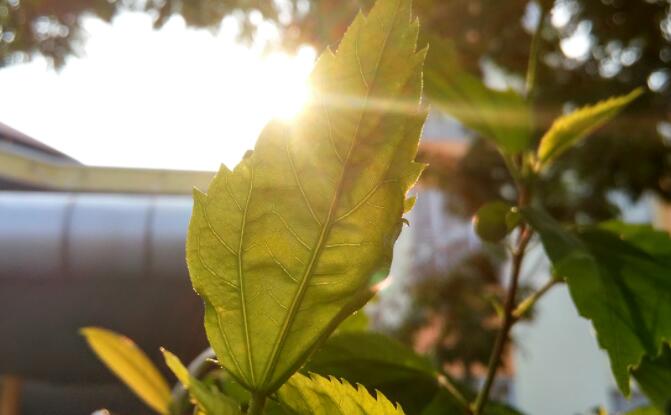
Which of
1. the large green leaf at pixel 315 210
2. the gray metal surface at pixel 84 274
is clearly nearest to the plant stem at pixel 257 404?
the large green leaf at pixel 315 210

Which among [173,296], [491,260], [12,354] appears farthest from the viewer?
[491,260]

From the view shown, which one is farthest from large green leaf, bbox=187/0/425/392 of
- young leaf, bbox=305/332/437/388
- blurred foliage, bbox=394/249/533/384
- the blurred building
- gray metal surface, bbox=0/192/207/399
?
blurred foliage, bbox=394/249/533/384

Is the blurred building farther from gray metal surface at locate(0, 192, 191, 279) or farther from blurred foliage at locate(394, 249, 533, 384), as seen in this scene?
blurred foliage at locate(394, 249, 533, 384)

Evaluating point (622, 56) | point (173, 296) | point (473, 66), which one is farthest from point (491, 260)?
point (173, 296)

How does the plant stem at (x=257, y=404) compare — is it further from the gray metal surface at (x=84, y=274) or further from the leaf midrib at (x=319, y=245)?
the gray metal surface at (x=84, y=274)

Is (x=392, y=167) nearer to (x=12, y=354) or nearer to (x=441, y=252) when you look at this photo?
(x=12, y=354)

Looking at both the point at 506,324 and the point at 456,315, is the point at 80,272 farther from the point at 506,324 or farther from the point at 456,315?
the point at 456,315
